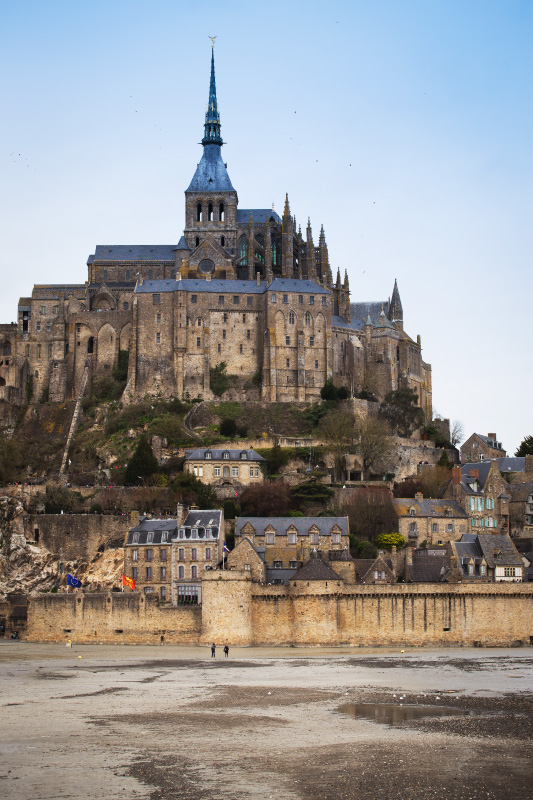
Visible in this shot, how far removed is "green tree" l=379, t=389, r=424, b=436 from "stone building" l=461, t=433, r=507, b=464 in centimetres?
419

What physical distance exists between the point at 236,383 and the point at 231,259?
13454 millimetres

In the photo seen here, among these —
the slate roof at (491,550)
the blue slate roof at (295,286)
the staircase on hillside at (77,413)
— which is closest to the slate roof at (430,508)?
the slate roof at (491,550)

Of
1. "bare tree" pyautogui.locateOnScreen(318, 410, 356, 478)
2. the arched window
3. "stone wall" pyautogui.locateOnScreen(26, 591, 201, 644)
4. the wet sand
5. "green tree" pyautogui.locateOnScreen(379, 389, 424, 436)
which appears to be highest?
the arched window

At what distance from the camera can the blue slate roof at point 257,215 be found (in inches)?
4029

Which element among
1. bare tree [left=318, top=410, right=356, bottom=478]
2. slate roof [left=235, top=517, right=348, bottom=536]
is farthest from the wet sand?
bare tree [left=318, top=410, right=356, bottom=478]

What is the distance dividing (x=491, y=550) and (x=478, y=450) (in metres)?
28.0

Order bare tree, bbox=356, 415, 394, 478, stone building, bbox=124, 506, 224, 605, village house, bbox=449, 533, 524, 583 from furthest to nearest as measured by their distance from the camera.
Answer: bare tree, bbox=356, 415, 394, 478, village house, bbox=449, 533, 524, 583, stone building, bbox=124, 506, 224, 605

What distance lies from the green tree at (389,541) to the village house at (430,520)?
99cm

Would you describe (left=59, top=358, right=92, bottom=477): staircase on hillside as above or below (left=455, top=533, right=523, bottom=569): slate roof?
above

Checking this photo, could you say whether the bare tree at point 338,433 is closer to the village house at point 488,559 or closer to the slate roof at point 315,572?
the village house at point 488,559

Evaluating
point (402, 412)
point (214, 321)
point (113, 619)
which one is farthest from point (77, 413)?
point (113, 619)

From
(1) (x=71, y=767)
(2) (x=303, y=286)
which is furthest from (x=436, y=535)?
(1) (x=71, y=767)

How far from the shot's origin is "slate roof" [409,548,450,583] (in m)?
61.8

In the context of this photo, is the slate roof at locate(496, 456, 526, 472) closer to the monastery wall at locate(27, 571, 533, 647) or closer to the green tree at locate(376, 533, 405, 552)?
the green tree at locate(376, 533, 405, 552)
